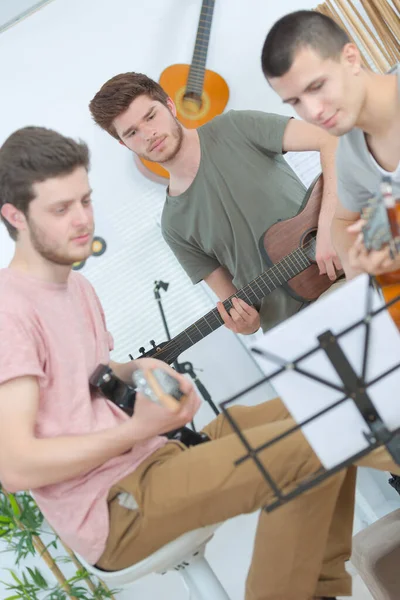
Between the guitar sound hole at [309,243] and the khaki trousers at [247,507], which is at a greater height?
the guitar sound hole at [309,243]

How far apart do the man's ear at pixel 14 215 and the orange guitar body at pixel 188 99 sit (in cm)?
205

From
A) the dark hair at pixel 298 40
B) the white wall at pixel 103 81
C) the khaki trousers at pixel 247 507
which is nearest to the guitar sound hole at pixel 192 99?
the white wall at pixel 103 81

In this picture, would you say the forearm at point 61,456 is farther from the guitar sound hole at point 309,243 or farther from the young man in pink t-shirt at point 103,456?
the guitar sound hole at point 309,243

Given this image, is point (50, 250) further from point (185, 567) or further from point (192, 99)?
point (192, 99)

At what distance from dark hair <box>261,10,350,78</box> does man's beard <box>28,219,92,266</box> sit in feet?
2.25

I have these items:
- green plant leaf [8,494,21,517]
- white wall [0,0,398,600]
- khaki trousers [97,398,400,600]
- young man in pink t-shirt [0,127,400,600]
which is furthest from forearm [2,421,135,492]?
white wall [0,0,398,600]

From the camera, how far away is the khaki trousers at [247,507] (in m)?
1.71

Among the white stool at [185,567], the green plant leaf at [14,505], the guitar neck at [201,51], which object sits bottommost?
the white stool at [185,567]

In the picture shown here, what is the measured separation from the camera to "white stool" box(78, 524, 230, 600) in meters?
1.80

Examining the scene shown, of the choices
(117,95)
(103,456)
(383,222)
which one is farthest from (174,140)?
(103,456)

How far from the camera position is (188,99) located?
3842 millimetres

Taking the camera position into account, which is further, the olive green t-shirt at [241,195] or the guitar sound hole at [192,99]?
the guitar sound hole at [192,99]

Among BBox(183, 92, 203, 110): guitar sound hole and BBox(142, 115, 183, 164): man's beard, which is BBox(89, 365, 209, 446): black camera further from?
BBox(183, 92, 203, 110): guitar sound hole

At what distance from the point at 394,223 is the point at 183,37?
271 cm
